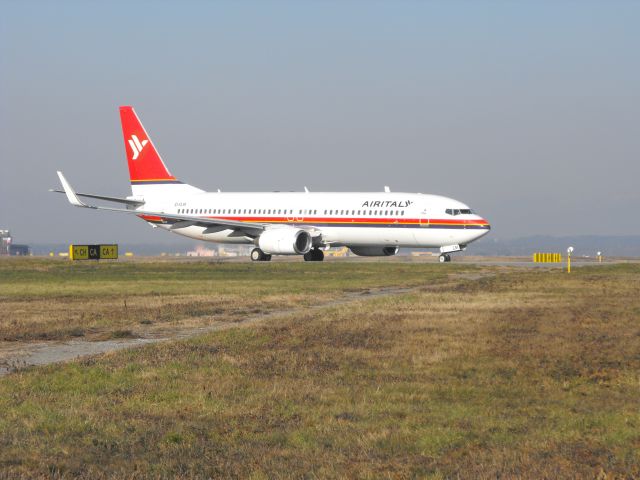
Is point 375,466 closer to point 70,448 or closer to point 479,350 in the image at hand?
point 70,448

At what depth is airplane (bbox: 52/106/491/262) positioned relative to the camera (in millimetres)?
55406

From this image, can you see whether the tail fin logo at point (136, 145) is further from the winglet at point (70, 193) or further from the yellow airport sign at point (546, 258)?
the yellow airport sign at point (546, 258)

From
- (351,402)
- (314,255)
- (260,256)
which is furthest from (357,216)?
(351,402)

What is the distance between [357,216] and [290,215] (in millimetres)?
4757

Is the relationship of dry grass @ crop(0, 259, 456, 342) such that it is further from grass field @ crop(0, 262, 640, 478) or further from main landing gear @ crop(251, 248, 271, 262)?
main landing gear @ crop(251, 248, 271, 262)

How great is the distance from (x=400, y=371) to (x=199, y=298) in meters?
16.9

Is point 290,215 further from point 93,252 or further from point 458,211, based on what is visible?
point 93,252

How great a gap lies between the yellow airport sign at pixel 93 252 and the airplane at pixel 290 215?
519 cm

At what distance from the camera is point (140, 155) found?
66.0 metres

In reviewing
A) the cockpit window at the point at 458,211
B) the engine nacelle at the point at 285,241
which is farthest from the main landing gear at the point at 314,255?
the cockpit window at the point at 458,211

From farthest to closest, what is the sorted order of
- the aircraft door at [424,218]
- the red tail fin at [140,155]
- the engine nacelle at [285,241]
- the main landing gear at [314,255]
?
1. the red tail fin at [140,155]
2. the main landing gear at [314,255]
3. the engine nacelle at [285,241]
4. the aircraft door at [424,218]

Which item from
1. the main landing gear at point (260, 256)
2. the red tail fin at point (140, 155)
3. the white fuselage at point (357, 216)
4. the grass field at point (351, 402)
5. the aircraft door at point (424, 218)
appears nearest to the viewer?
the grass field at point (351, 402)

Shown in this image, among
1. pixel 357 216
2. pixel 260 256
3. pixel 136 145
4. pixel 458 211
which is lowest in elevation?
pixel 260 256

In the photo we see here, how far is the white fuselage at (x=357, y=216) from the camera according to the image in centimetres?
5522
